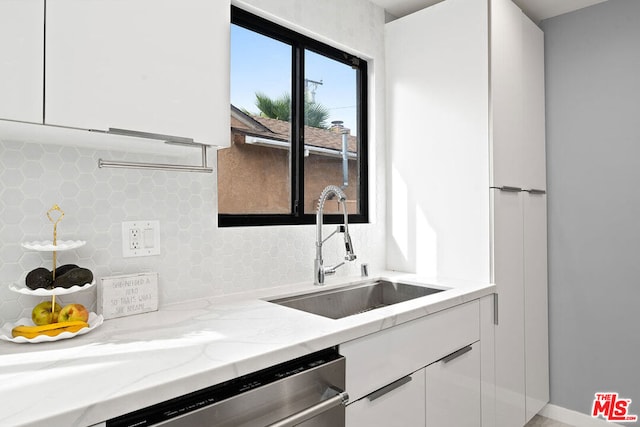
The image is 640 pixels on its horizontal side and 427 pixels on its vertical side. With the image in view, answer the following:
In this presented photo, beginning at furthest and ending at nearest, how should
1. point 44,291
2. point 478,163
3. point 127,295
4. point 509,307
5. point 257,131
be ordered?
1. point 509,307
2. point 478,163
3. point 257,131
4. point 127,295
5. point 44,291

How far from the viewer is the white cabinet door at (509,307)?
211cm

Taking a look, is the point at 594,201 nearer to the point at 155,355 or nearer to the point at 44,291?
the point at 155,355

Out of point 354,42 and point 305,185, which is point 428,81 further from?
point 305,185

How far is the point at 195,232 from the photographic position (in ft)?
5.37

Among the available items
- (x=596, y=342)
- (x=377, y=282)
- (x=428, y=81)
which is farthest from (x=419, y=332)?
(x=596, y=342)

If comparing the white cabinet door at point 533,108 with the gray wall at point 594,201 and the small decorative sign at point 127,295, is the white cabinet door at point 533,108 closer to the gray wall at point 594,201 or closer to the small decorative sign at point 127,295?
the gray wall at point 594,201

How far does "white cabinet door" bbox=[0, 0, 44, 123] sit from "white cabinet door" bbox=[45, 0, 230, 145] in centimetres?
2

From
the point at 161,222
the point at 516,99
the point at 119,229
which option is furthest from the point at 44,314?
the point at 516,99

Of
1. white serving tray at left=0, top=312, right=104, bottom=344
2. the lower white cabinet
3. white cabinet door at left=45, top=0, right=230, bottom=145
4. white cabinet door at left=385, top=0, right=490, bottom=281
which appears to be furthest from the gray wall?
white serving tray at left=0, top=312, right=104, bottom=344

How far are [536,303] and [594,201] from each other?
74cm

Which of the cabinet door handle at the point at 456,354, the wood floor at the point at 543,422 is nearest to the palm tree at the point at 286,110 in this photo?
the cabinet door handle at the point at 456,354

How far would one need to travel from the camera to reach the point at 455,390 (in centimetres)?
177

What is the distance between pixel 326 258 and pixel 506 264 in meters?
0.99

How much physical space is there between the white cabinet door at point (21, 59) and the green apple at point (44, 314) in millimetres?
568
